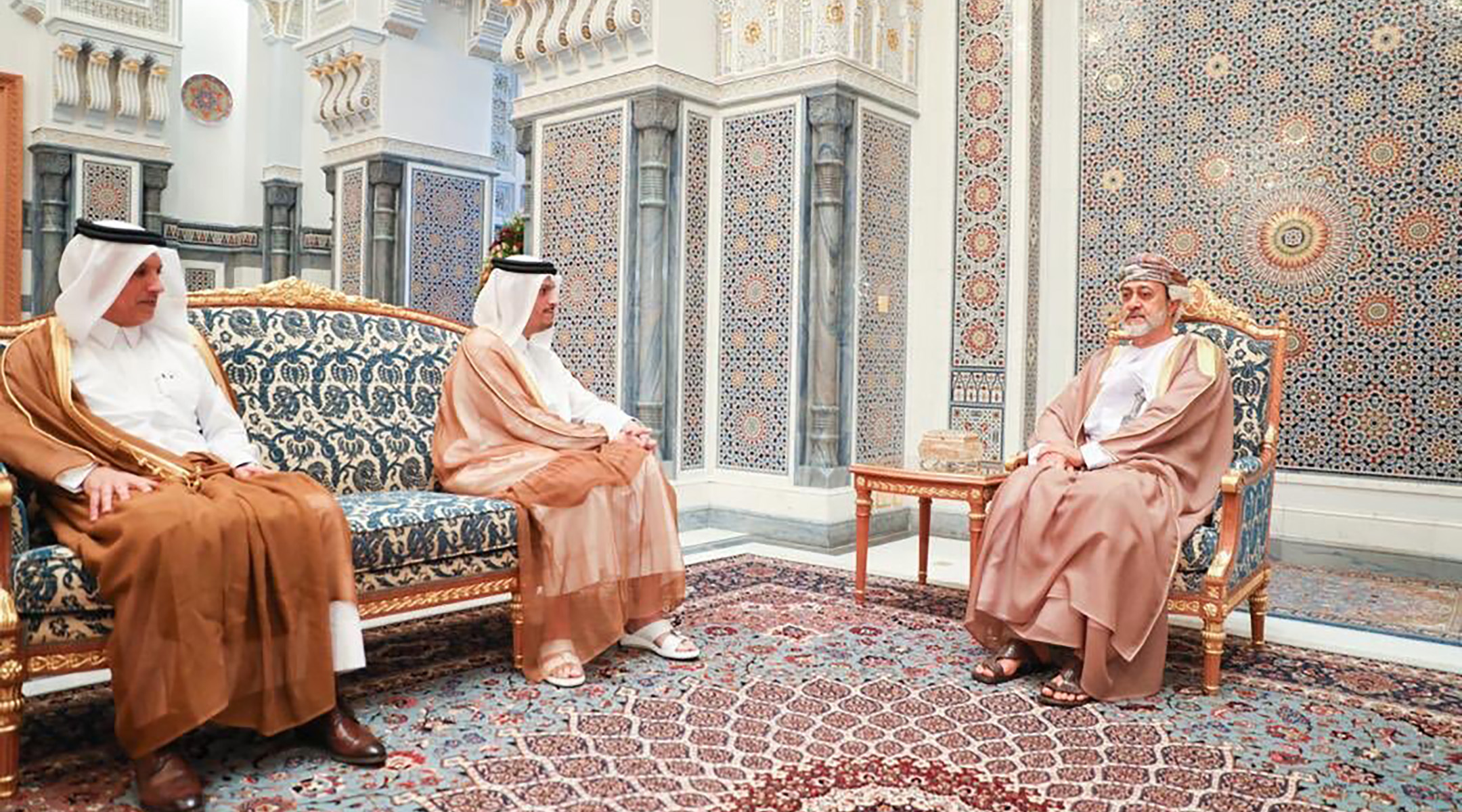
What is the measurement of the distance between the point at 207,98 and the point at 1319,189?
833 cm

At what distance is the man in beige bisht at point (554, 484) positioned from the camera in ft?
9.72

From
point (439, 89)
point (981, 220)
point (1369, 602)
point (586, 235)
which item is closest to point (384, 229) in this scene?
point (439, 89)

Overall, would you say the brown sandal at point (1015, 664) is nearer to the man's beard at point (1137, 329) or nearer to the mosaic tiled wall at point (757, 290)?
the man's beard at point (1137, 329)

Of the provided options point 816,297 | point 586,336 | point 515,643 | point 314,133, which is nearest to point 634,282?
point 586,336

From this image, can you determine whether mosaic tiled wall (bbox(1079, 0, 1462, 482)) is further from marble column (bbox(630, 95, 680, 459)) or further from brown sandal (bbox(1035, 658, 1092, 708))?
brown sandal (bbox(1035, 658, 1092, 708))

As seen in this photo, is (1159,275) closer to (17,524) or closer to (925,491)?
(925,491)

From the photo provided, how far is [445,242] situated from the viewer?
7426 mm

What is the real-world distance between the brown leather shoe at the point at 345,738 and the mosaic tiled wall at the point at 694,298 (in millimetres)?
3226

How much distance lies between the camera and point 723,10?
220 inches

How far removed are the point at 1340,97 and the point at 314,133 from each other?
7.55m

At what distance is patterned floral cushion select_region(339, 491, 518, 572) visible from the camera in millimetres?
2639

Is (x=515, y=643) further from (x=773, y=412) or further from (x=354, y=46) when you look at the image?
(x=354, y=46)

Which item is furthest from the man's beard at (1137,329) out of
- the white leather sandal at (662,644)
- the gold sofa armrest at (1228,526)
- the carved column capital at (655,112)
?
the carved column capital at (655,112)

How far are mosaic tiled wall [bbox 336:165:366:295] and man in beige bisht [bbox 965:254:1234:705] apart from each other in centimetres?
536
